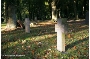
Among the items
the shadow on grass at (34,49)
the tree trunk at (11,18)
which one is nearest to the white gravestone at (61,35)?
the shadow on grass at (34,49)

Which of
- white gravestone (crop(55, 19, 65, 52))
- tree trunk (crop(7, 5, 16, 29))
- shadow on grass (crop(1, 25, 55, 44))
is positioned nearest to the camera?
white gravestone (crop(55, 19, 65, 52))

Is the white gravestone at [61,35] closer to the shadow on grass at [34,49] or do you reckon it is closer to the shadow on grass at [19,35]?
the shadow on grass at [34,49]

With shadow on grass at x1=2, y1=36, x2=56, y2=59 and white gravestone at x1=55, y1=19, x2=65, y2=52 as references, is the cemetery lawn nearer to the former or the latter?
shadow on grass at x1=2, y1=36, x2=56, y2=59

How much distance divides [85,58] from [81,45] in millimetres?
1450

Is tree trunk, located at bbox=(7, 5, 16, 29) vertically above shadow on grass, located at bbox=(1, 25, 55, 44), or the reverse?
tree trunk, located at bbox=(7, 5, 16, 29)

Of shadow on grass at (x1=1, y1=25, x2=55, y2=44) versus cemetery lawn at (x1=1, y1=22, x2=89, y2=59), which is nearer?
cemetery lawn at (x1=1, y1=22, x2=89, y2=59)

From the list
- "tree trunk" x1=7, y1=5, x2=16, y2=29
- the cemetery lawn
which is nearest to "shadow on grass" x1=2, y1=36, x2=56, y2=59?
the cemetery lawn

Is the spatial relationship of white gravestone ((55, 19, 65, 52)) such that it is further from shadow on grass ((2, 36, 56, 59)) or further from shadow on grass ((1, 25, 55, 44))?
shadow on grass ((1, 25, 55, 44))

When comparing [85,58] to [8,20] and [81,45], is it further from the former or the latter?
[8,20]

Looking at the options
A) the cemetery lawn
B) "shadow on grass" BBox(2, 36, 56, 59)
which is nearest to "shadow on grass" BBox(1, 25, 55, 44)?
the cemetery lawn

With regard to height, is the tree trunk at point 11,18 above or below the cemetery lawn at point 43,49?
above

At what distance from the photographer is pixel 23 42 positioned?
1082 cm

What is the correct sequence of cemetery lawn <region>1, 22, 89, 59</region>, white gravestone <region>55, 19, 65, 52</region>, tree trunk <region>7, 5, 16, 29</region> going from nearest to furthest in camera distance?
cemetery lawn <region>1, 22, 89, 59</region>
white gravestone <region>55, 19, 65, 52</region>
tree trunk <region>7, 5, 16, 29</region>

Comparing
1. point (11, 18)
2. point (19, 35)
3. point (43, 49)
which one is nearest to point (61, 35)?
point (43, 49)
